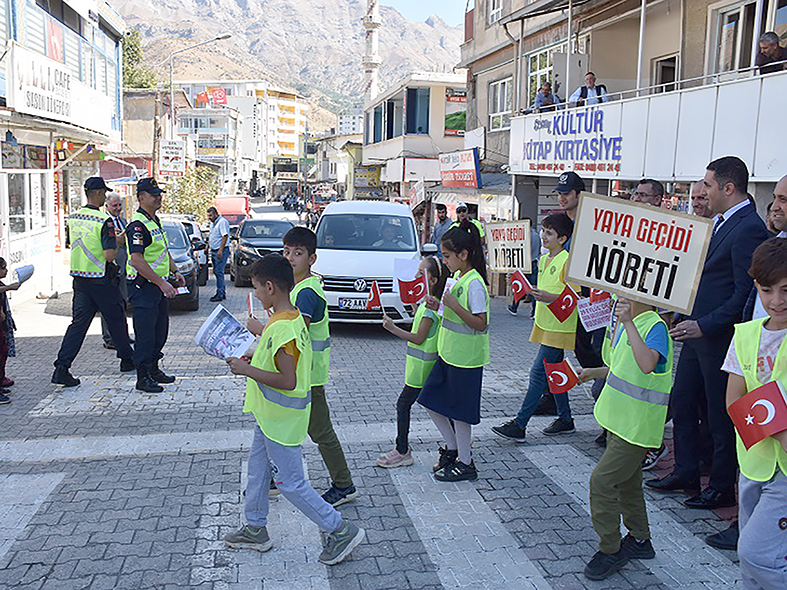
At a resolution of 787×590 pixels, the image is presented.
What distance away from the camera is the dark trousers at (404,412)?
18.7ft

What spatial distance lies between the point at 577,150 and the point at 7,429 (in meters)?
10.8

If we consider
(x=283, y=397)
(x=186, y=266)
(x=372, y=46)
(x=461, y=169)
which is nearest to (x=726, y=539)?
(x=283, y=397)

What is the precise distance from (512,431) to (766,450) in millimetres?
3446

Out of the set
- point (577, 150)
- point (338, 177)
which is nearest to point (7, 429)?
point (577, 150)

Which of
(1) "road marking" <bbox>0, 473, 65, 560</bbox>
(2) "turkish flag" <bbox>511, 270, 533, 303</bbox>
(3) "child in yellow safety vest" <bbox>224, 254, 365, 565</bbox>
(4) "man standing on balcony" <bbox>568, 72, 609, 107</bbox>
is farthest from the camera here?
(4) "man standing on balcony" <bbox>568, 72, 609, 107</bbox>

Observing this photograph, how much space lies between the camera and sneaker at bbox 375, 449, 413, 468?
588 centimetres

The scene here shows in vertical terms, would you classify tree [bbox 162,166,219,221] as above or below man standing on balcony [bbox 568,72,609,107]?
below

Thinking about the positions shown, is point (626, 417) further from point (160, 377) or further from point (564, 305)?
point (160, 377)

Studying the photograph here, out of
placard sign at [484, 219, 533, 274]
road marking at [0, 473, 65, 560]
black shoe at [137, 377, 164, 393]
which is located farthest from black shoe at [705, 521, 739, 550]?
black shoe at [137, 377, 164, 393]

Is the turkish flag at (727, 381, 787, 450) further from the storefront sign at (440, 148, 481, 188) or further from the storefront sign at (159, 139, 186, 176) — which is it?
the storefront sign at (159, 139, 186, 176)

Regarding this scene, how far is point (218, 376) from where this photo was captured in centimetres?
887

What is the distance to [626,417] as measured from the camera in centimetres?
418

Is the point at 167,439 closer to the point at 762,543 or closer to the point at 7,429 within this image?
the point at 7,429

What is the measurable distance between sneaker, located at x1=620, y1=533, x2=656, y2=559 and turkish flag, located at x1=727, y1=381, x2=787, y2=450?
143 centimetres
